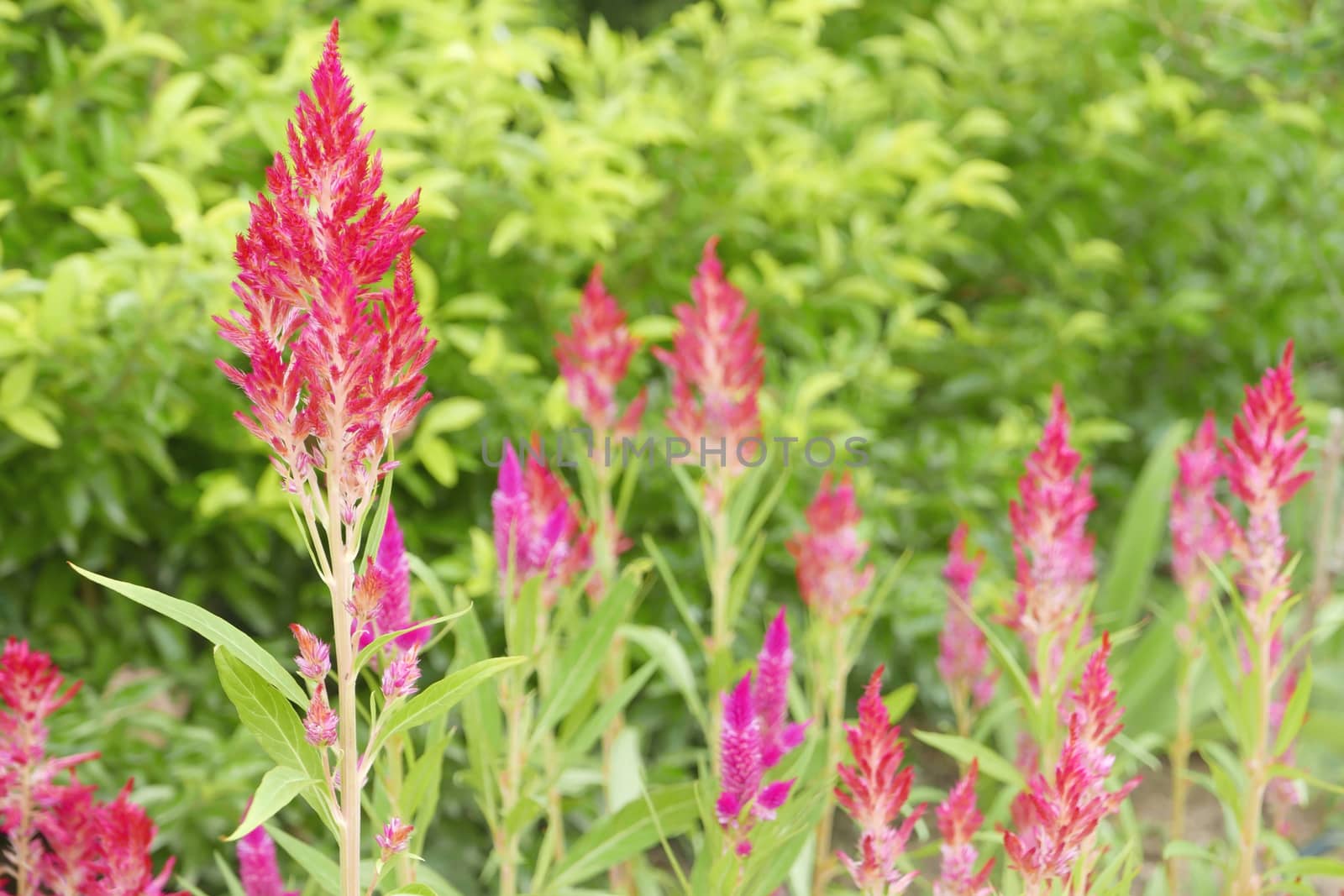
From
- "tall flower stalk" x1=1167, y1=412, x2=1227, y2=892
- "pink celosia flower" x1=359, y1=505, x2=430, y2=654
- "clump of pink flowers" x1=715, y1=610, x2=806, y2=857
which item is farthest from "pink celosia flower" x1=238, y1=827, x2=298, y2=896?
"tall flower stalk" x1=1167, y1=412, x2=1227, y2=892

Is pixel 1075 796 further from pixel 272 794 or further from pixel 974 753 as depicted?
pixel 272 794

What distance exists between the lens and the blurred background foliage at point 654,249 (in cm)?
241

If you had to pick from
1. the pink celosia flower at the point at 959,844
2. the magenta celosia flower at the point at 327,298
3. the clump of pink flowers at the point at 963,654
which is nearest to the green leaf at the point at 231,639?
the magenta celosia flower at the point at 327,298

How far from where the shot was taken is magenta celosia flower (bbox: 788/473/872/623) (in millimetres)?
1918

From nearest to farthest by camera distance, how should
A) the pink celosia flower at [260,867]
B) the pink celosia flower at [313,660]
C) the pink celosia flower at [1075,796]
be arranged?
the pink celosia flower at [313,660]
the pink celosia flower at [1075,796]
the pink celosia flower at [260,867]

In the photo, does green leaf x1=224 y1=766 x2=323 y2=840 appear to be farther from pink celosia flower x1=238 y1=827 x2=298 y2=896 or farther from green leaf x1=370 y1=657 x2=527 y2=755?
pink celosia flower x1=238 y1=827 x2=298 y2=896

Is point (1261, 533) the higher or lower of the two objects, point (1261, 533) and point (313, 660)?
the lower

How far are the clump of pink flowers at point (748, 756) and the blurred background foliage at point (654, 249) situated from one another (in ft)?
3.67

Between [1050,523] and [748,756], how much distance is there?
55 centimetres

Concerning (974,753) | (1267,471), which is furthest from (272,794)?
(1267,471)

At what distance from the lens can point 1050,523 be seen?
163cm

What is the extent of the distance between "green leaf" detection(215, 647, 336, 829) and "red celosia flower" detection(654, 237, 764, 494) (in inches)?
34.9

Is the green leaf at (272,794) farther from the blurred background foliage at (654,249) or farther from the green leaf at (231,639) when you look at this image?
the blurred background foliage at (654,249)

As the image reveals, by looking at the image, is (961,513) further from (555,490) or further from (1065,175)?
(555,490)
